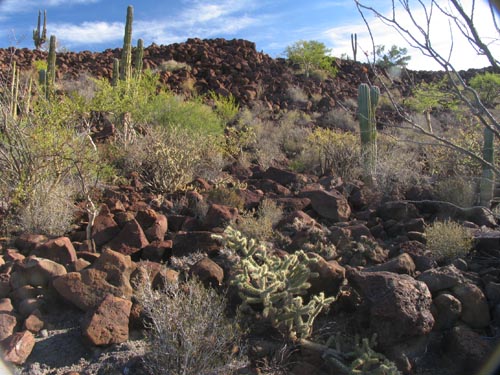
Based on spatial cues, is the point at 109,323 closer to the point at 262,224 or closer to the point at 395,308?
the point at 395,308

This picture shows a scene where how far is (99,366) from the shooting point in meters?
4.04

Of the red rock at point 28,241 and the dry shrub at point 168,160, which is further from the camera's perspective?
the dry shrub at point 168,160

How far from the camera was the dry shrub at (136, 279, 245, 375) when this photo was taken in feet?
12.2

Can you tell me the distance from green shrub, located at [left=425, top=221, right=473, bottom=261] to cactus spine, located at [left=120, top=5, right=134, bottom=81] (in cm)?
1170

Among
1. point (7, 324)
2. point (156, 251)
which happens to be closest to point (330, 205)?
point (156, 251)

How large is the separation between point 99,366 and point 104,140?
9.60m

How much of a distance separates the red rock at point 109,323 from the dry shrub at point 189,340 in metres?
0.37

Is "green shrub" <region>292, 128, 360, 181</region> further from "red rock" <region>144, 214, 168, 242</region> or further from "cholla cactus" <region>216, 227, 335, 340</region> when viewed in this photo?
"cholla cactus" <region>216, 227, 335, 340</region>

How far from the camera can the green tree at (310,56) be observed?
31.5 m

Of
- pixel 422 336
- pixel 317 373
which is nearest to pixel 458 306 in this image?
pixel 422 336

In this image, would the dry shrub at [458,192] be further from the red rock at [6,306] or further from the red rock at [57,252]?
the red rock at [6,306]

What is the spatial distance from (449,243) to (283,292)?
2728 mm

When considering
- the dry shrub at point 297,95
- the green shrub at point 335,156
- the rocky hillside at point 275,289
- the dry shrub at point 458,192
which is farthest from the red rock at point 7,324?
the dry shrub at point 297,95

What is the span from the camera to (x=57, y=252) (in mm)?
5895
